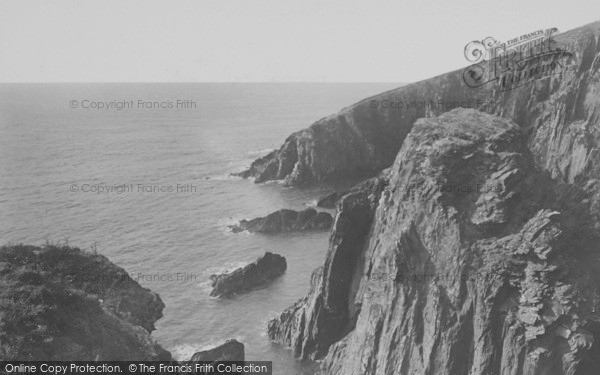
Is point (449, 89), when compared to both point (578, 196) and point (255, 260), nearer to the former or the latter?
point (255, 260)

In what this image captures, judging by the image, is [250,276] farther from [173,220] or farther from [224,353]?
[173,220]

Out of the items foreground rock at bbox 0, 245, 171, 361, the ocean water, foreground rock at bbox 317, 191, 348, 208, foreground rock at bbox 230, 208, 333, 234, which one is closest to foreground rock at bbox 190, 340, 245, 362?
the ocean water

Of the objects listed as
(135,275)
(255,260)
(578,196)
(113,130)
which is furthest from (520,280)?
(113,130)

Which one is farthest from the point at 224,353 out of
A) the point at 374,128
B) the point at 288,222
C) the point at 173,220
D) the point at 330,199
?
the point at 374,128

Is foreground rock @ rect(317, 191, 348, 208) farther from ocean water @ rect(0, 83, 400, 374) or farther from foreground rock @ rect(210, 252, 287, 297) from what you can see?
foreground rock @ rect(210, 252, 287, 297)

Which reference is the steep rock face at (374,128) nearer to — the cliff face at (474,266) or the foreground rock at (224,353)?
the cliff face at (474,266)

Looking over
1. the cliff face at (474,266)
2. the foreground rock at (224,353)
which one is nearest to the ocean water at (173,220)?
the foreground rock at (224,353)

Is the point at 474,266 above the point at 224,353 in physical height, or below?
above
